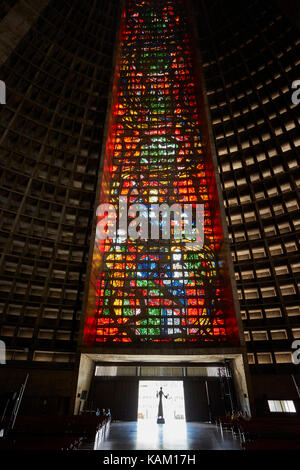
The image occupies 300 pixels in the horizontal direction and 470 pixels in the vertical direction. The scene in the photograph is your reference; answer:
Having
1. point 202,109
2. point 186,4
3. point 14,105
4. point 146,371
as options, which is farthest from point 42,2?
point 146,371

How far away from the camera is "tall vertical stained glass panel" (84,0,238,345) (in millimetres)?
14578

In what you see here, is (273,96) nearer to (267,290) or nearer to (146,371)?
(267,290)

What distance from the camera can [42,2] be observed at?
19.1 m

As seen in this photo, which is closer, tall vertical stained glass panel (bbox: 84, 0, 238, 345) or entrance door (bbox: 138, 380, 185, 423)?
entrance door (bbox: 138, 380, 185, 423)

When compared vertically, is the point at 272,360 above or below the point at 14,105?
below

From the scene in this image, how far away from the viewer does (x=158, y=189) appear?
18984mm

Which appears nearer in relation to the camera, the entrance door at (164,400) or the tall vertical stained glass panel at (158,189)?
the entrance door at (164,400)

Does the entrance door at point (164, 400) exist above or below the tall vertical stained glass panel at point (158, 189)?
below

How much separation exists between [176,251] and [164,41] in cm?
2307

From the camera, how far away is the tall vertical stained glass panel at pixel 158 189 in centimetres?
1458

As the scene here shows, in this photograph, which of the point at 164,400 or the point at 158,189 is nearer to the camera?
the point at 164,400

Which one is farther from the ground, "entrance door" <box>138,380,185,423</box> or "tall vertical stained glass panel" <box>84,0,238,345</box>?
"tall vertical stained glass panel" <box>84,0,238,345</box>

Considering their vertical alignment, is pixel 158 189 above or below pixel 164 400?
above

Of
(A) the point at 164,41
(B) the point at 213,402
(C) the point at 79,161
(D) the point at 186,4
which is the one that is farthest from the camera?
(D) the point at 186,4
